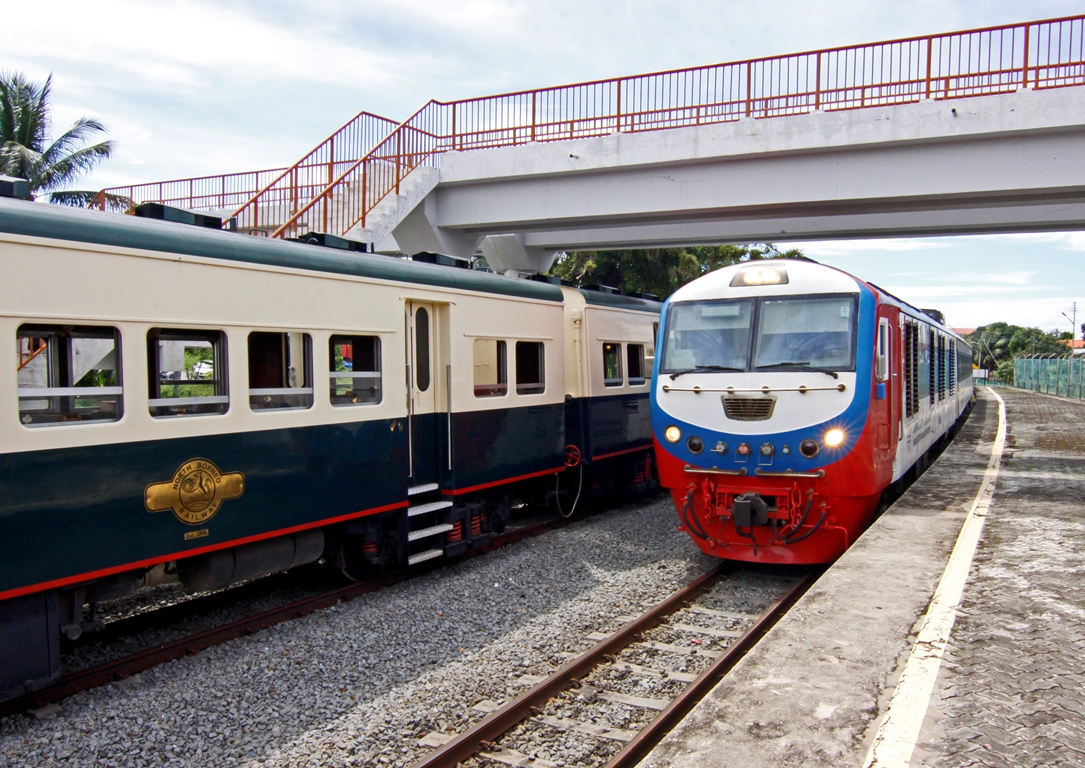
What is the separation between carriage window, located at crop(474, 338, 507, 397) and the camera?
9016mm

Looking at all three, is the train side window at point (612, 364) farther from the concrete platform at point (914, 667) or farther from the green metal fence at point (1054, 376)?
the green metal fence at point (1054, 376)

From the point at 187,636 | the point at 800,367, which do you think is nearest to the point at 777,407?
the point at 800,367

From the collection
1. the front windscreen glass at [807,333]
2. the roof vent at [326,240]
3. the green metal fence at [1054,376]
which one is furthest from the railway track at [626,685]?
the green metal fence at [1054,376]

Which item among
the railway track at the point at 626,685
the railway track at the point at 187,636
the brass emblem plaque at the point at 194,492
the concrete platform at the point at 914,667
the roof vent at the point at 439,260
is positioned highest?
the roof vent at the point at 439,260

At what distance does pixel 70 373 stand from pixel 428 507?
363 centimetres

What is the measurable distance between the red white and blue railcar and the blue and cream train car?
2.06 m

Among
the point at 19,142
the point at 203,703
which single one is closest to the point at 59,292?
the point at 203,703

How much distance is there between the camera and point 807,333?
320 inches

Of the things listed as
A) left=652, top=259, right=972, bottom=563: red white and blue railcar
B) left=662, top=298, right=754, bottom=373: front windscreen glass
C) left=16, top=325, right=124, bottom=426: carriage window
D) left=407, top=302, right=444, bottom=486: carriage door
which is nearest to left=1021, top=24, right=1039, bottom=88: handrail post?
left=652, top=259, right=972, bottom=563: red white and blue railcar

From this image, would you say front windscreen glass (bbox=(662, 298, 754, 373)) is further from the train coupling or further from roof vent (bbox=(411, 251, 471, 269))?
roof vent (bbox=(411, 251, 471, 269))

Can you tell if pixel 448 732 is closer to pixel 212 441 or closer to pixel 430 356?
pixel 212 441

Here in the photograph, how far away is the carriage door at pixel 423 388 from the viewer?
26.9 ft

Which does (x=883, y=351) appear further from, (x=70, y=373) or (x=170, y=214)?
(x=70, y=373)

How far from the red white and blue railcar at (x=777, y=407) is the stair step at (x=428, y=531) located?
7.39ft
